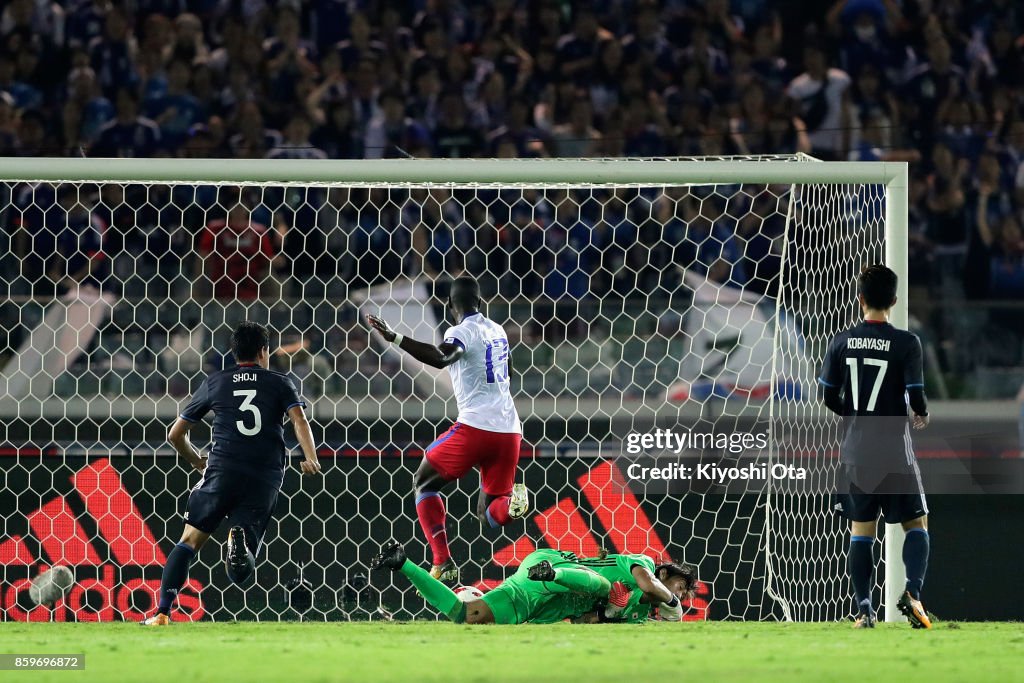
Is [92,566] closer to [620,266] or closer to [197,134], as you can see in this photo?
[620,266]

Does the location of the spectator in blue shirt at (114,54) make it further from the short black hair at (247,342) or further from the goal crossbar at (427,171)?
the short black hair at (247,342)

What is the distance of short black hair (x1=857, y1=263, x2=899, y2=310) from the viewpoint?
6.20m

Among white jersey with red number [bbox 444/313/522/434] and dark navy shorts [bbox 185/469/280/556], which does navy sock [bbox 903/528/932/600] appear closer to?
white jersey with red number [bbox 444/313/522/434]

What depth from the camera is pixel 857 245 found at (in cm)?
769

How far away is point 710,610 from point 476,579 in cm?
123

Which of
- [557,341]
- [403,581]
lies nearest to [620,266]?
[557,341]

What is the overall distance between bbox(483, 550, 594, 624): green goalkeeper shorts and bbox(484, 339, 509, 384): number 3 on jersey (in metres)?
0.89

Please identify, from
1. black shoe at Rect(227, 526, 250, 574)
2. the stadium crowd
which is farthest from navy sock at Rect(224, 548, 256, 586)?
the stadium crowd

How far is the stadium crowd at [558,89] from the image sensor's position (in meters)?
11.2

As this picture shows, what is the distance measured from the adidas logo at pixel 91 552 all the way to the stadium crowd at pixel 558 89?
2.75 meters

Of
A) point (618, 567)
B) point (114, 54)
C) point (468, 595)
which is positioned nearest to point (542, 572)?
point (468, 595)

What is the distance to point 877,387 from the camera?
20.0 feet

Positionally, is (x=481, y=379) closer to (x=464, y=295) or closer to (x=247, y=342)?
(x=464, y=295)

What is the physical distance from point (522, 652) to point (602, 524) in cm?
269
